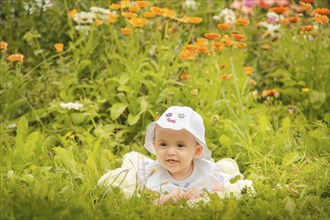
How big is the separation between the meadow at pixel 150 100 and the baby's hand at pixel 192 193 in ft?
0.68

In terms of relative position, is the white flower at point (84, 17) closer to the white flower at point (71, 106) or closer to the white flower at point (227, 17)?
the white flower at point (71, 106)

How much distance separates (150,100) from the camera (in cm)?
532

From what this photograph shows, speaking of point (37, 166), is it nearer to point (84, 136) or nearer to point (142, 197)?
point (84, 136)

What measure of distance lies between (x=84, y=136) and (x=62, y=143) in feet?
0.69

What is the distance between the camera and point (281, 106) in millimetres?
5734

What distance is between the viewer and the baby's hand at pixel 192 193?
4.07m

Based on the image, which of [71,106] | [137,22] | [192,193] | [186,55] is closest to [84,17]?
[137,22]

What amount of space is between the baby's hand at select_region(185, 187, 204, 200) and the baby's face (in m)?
0.14

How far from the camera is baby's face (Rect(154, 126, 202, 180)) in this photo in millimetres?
4137

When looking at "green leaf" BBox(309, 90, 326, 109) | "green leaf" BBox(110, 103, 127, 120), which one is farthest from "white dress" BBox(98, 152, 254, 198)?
"green leaf" BBox(309, 90, 326, 109)

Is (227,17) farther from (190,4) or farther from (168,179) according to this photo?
(168,179)

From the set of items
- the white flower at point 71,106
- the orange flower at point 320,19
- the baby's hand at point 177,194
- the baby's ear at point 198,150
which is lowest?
the white flower at point 71,106

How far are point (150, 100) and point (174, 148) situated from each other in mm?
1199

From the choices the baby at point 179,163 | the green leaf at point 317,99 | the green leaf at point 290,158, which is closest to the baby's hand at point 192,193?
the baby at point 179,163
